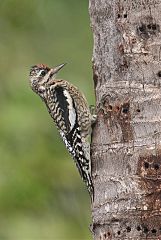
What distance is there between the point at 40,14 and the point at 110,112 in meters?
4.29

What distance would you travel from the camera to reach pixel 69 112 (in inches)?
368

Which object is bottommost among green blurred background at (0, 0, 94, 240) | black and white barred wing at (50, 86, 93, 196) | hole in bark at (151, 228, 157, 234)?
green blurred background at (0, 0, 94, 240)

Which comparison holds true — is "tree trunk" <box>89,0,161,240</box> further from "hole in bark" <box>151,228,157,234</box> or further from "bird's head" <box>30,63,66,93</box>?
"bird's head" <box>30,63,66,93</box>

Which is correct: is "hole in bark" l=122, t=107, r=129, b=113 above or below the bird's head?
above

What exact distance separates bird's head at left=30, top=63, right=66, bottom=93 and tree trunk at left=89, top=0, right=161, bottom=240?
1443 mm

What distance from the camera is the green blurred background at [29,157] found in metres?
10.0

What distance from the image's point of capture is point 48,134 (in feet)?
35.4

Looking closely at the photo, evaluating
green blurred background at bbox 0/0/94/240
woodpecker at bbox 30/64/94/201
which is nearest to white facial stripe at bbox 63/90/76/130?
woodpecker at bbox 30/64/94/201

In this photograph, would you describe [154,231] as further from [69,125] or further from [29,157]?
[29,157]

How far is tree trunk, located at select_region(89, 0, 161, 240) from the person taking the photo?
7.83 m

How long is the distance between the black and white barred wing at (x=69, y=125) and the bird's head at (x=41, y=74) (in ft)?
0.64

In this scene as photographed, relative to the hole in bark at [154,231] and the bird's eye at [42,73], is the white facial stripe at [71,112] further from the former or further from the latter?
the hole in bark at [154,231]

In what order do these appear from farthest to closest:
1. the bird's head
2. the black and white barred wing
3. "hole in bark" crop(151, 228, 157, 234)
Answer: the bird's head < the black and white barred wing < "hole in bark" crop(151, 228, 157, 234)

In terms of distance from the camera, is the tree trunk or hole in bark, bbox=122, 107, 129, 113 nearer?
the tree trunk
